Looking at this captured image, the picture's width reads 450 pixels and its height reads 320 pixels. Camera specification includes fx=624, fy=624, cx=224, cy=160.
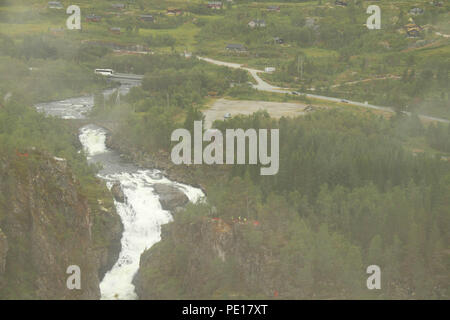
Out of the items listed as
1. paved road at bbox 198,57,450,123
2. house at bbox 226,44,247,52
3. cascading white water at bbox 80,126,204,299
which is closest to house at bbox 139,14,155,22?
house at bbox 226,44,247,52

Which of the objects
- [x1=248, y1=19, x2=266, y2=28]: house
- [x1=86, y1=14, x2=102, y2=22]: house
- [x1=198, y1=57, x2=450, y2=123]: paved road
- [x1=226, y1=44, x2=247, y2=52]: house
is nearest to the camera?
[x1=198, y1=57, x2=450, y2=123]: paved road

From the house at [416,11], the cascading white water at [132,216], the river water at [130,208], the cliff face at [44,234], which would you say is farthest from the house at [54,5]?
the cliff face at [44,234]

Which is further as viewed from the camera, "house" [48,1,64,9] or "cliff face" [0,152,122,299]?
"house" [48,1,64,9]

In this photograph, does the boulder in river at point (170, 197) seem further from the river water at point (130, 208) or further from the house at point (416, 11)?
the house at point (416, 11)

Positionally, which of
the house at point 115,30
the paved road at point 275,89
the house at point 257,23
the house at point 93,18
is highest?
the house at point 93,18

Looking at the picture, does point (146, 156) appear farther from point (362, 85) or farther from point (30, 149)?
point (362, 85)

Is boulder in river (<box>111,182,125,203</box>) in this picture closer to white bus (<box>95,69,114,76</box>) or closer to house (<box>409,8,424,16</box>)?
white bus (<box>95,69,114,76</box>)

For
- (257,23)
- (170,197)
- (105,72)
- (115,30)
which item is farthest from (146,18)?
(170,197)
